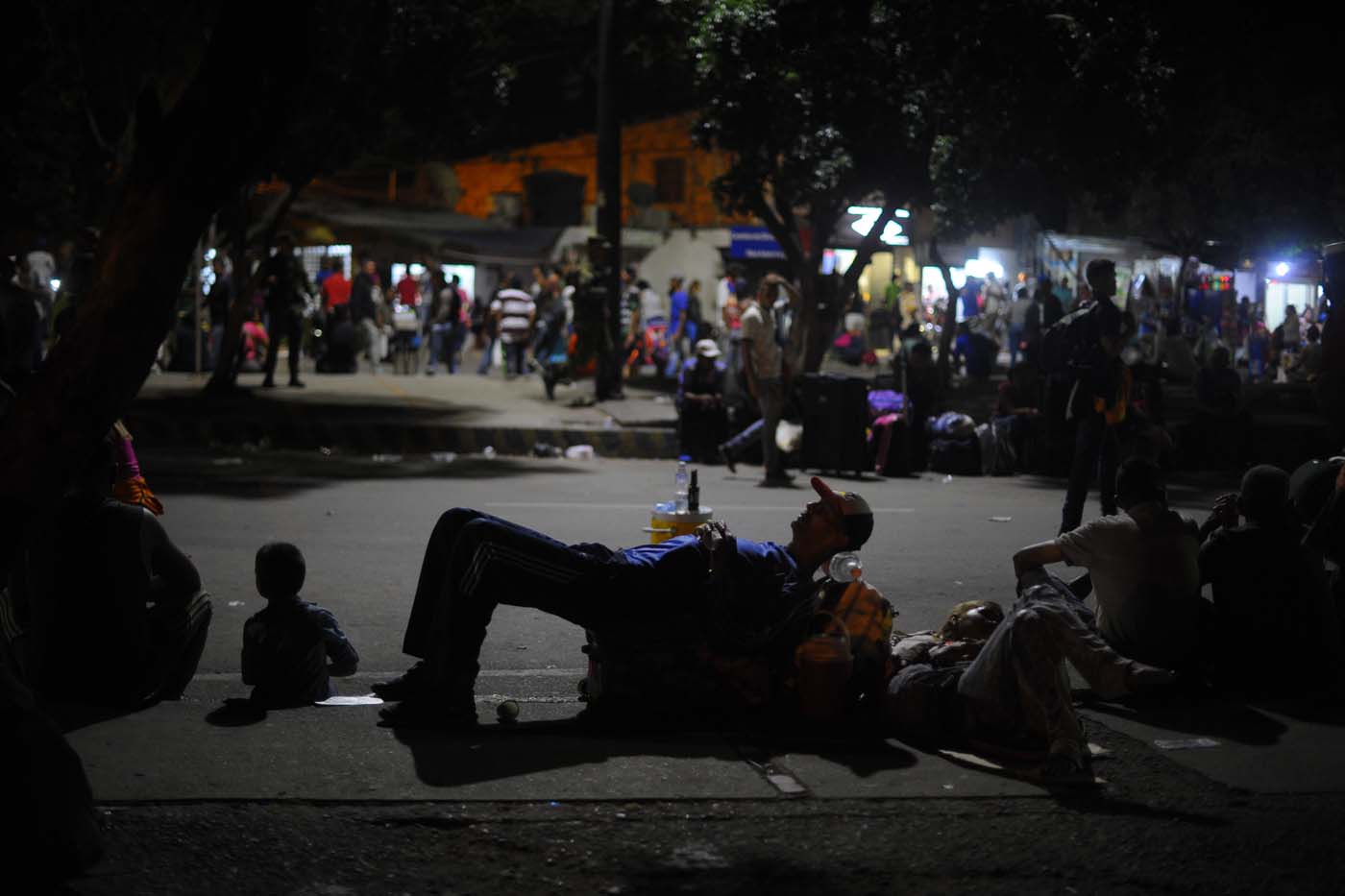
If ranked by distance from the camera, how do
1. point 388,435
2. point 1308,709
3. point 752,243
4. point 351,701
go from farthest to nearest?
point 752,243
point 388,435
point 1308,709
point 351,701

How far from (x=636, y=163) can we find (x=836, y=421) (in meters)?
36.5

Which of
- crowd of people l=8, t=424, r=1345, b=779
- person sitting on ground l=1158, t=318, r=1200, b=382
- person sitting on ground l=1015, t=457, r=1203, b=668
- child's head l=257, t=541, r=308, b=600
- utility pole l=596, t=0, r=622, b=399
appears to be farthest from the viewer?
person sitting on ground l=1158, t=318, r=1200, b=382

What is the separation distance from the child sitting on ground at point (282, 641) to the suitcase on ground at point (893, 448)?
36.5 ft

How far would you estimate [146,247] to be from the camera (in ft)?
16.1

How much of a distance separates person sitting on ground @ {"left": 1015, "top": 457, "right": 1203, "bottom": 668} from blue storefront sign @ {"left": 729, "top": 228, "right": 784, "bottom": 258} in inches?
1561

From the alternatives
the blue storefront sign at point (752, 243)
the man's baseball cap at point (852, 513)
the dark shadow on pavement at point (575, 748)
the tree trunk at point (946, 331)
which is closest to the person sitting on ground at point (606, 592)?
the man's baseball cap at point (852, 513)

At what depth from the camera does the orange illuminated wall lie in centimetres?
5191

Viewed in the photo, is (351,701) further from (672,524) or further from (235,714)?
(672,524)

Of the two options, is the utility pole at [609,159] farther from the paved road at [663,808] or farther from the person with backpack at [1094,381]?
the paved road at [663,808]

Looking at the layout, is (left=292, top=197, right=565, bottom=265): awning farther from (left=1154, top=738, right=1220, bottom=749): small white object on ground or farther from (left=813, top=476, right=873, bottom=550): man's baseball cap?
(left=1154, top=738, right=1220, bottom=749): small white object on ground

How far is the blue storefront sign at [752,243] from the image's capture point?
152 feet

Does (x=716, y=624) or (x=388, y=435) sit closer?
(x=716, y=624)

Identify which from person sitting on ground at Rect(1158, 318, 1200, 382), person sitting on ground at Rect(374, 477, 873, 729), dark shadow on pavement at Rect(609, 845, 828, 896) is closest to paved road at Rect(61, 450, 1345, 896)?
dark shadow on pavement at Rect(609, 845, 828, 896)

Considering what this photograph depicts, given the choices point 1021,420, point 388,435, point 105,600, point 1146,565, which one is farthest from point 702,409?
point 105,600
